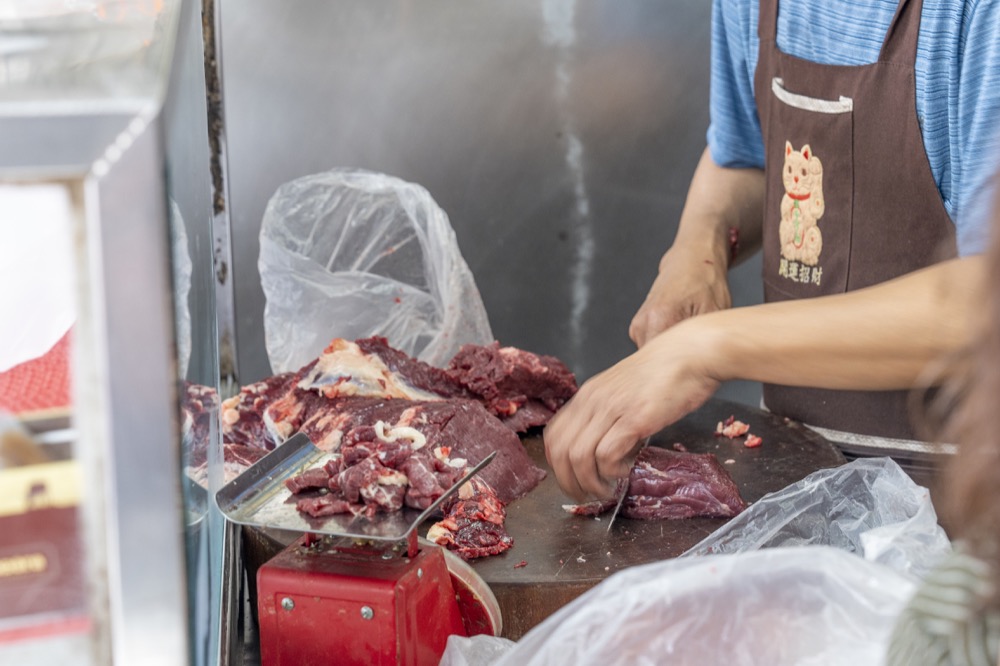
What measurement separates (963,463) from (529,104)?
298cm

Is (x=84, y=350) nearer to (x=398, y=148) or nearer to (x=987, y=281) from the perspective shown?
(x=987, y=281)

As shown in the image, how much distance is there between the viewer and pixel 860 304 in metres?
1.67

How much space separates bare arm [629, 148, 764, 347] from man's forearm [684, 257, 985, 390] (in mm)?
806

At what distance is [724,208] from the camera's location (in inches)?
114

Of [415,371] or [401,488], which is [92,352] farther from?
[415,371]

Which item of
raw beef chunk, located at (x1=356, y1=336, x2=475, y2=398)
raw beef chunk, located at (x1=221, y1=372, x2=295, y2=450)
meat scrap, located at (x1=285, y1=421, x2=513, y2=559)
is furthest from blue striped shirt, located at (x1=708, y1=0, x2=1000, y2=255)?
raw beef chunk, located at (x1=221, y1=372, x2=295, y2=450)

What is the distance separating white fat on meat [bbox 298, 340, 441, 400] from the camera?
237cm

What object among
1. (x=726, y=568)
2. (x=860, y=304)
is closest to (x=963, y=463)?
(x=726, y=568)

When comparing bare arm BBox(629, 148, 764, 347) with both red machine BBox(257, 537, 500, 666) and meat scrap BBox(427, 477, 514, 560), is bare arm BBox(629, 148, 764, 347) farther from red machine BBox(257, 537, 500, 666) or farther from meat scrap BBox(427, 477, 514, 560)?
red machine BBox(257, 537, 500, 666)

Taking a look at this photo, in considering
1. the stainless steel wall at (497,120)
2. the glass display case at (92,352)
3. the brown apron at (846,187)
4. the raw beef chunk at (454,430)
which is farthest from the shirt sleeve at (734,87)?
the glass display case at (92,352)

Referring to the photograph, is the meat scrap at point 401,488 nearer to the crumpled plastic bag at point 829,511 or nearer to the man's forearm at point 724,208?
the crumpled plastic bag at point 829,511

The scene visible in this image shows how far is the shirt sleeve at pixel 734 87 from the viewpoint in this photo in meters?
2.68

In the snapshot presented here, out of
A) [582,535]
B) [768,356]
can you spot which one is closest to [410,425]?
[582,535]

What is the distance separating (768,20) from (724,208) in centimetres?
57
